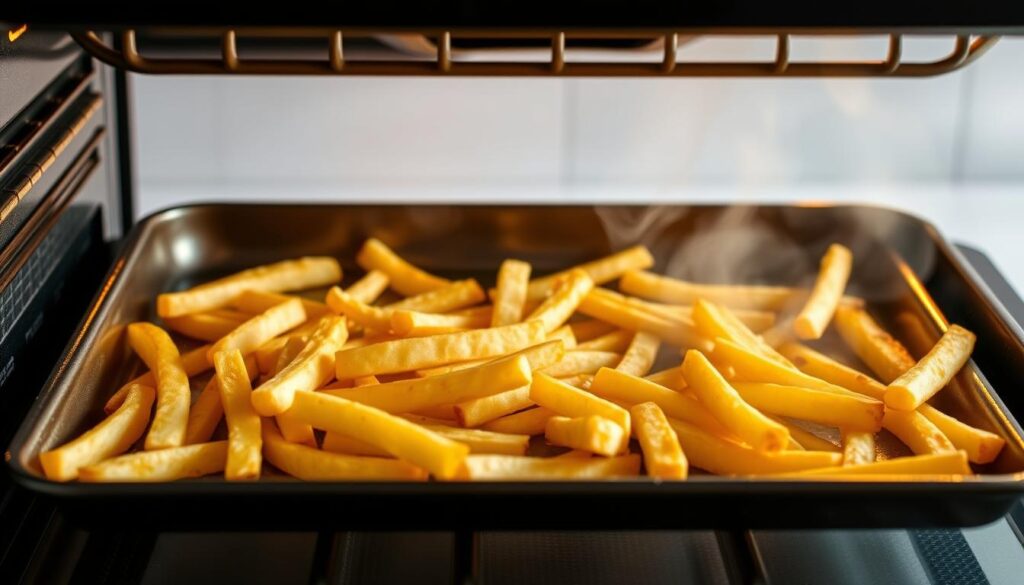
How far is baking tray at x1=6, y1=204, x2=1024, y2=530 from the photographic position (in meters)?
1.28

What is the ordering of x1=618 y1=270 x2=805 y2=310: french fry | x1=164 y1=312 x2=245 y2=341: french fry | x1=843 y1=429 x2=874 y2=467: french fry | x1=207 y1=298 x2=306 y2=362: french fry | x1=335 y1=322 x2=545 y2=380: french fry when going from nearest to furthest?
x1=843 y1=429 x2=874 y2=467: french fry → x1=335 y1=322 x2=545 y2=380: french fry → x1=207 y1=298 x2=306 y2=362: french fry → x1=164 y1=312 x2=245 y2=341: french fry → x1=618 y1=270 x2=805 y2=310: french fry

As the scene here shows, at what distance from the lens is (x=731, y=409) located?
1478 millimetres

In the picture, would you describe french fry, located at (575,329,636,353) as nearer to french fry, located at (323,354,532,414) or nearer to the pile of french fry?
the pile of french fry

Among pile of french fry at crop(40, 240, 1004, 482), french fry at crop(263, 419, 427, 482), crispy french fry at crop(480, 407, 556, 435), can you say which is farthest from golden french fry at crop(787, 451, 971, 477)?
french fry at crop(263, 419, 427, 482)

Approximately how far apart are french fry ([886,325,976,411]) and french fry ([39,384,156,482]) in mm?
995

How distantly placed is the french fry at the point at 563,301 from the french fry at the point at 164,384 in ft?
1.69

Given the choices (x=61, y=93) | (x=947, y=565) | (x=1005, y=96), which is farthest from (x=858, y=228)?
(x=1005, y=96)

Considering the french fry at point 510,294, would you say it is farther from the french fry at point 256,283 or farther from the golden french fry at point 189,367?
the golden french fry at point 189,367

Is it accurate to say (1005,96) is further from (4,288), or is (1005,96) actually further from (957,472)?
(4,288)

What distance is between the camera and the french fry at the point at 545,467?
1.33m

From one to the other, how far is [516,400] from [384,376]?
24cm

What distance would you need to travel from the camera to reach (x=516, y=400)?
158 centimetres

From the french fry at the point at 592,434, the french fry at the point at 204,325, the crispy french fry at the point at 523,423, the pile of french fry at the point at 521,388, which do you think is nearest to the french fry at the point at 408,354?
the pile of french fry at the point at 521,388

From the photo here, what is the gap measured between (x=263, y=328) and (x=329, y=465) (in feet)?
1.56
